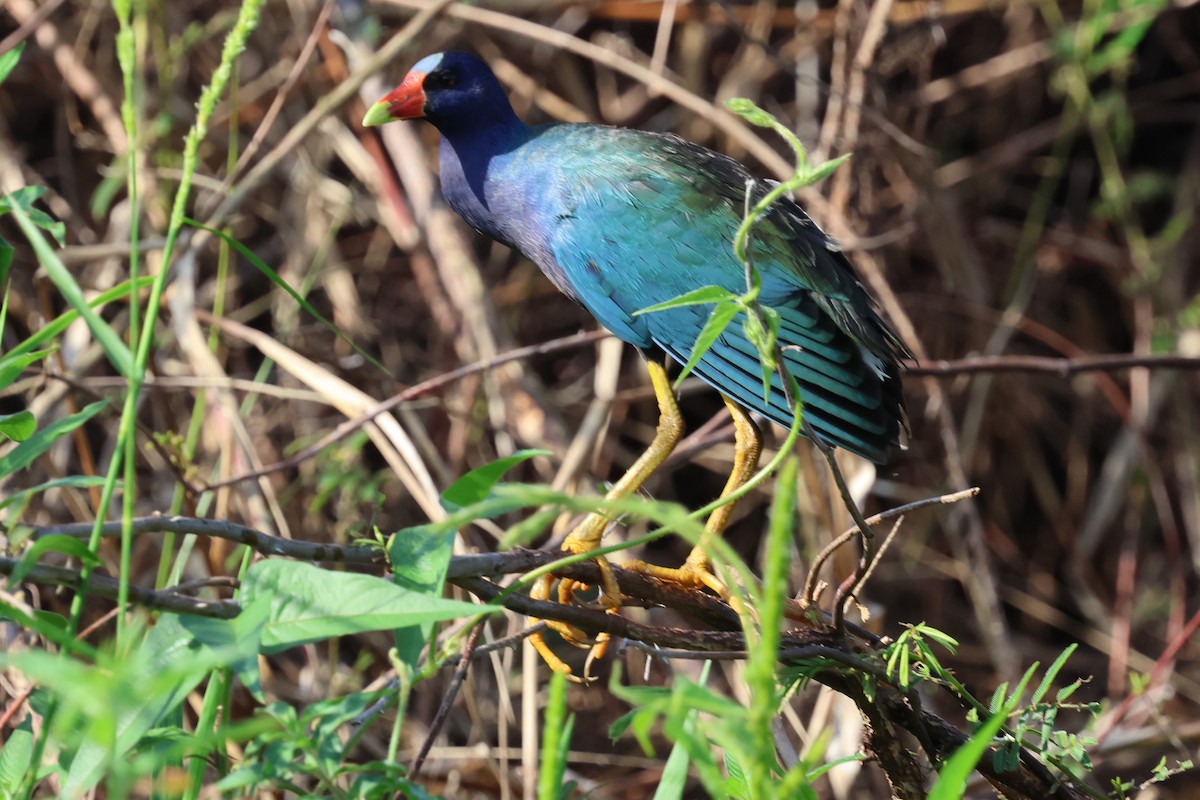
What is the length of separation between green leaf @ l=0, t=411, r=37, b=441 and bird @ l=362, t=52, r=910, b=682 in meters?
0.74

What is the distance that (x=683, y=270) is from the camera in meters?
1.93

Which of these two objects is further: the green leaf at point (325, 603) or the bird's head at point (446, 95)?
the bird's head at point (446, 95)

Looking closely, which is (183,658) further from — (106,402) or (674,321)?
(674,321)

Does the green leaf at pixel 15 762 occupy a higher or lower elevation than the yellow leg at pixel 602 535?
higher

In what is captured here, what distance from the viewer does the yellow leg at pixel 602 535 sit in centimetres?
140

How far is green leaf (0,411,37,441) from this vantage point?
1165 millimetres

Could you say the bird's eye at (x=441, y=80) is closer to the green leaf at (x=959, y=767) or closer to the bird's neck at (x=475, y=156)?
the bird's neck at (x=475, y=156)

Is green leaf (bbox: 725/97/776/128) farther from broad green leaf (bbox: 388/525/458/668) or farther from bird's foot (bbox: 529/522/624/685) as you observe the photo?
bird's foot (bbox: 529/522/624/685)

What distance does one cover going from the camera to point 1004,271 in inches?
142

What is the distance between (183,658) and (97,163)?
258 cm

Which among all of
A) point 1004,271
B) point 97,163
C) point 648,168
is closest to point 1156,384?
point 1004,271

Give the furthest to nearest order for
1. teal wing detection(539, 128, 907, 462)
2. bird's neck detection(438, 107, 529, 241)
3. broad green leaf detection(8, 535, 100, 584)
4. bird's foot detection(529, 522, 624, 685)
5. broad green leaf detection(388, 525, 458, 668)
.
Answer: bird's neck detection(438, 107, 529, 241) → teal wing detection(539, 128, 907, 462) → bird's foot detection(529, 522, 624, 685) → broad green leaf detection(388, 525, 458, 668) → broad green leaf detection(8, 535, 100, 584)

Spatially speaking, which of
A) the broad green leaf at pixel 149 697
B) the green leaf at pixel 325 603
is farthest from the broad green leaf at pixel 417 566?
the broad green leaf at pixel 149 697

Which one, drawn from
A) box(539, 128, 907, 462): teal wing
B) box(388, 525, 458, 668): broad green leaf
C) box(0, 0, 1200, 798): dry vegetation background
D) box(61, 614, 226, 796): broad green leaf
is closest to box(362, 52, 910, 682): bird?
box(539, 128, 907, 462): teal wing
